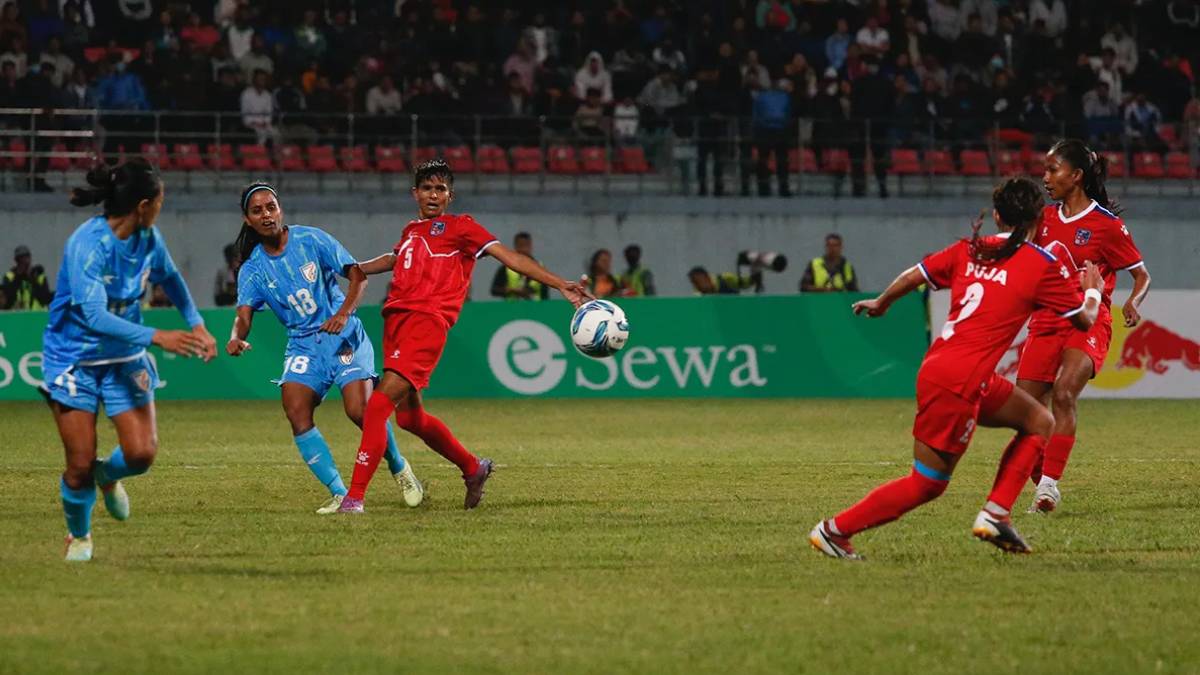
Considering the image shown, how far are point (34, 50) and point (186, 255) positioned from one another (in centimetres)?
382

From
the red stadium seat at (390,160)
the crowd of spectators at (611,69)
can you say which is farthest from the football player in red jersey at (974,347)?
the red stadium seat at (390,160)

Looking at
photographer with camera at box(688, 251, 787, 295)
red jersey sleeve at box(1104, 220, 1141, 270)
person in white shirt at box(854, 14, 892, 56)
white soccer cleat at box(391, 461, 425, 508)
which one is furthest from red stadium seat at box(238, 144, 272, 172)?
red jersey sleeve at box(1104, 220, 1141, 270)

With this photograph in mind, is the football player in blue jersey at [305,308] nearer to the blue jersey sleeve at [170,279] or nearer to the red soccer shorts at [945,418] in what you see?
the blue jersey sleeve at [170,279]

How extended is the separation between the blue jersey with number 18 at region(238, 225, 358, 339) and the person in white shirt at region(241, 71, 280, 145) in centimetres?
1553

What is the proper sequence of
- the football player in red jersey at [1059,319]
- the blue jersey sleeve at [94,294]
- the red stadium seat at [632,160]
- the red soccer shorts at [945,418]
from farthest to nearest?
the red stadium seat at [632,160]
the football player in red jersey at [1059,319]
the red soccer shorts at [945,418]
the blue jersey sleeve at [94,294]

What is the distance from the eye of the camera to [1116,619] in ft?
23.7

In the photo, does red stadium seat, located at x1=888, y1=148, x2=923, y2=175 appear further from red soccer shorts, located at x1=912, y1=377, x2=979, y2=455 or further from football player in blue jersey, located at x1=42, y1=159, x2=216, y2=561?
football player in blue jersey, located at x1=42, y1=159, x2=216, y2=561

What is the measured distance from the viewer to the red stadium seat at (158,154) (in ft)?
85.1

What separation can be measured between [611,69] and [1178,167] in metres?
8.84

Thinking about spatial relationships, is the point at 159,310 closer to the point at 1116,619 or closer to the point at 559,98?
the point at 559,98

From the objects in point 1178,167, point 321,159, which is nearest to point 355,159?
point 321,159

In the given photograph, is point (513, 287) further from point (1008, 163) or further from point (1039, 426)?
point (1039, 426)

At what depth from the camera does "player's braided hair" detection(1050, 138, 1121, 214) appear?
11.4 meters

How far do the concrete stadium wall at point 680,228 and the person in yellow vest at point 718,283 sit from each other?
1.97 m
